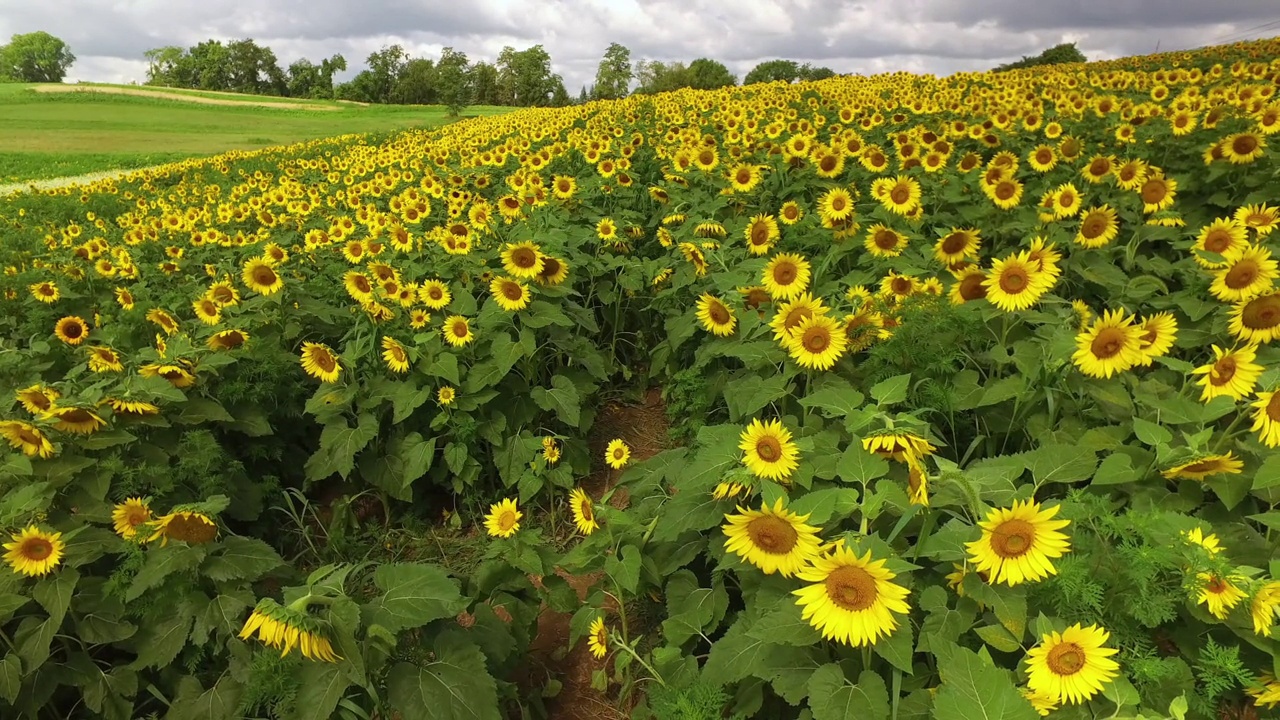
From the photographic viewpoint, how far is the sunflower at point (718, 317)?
3223mm

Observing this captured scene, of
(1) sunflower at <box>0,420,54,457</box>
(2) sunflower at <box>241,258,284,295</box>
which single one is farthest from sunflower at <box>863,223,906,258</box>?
(1) sunflower at <box>0,420,54,457</box>

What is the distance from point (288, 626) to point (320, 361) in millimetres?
2224

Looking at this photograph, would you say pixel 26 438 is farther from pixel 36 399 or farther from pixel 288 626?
pixel 288 626

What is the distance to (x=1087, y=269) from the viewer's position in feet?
11.0

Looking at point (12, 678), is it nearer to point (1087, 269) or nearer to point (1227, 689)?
point (1227, 689)

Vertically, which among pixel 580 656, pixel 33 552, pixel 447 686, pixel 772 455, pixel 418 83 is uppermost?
pixel 418 83

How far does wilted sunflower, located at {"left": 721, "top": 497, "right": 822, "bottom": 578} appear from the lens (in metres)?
1.70

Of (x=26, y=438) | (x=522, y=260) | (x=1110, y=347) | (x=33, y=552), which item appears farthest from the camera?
(x=522, y=260)

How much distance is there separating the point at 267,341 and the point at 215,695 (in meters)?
2.32

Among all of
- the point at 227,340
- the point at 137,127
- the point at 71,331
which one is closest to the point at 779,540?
the point at 227,340

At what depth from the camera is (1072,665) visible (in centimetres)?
142

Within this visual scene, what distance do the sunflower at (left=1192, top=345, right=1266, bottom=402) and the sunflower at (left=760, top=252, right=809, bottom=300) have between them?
1.46 meters

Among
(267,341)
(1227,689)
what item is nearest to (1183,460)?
(1227,689)

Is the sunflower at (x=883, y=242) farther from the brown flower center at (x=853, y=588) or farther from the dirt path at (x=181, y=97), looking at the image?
the dirt path at (x=181, y=97)
